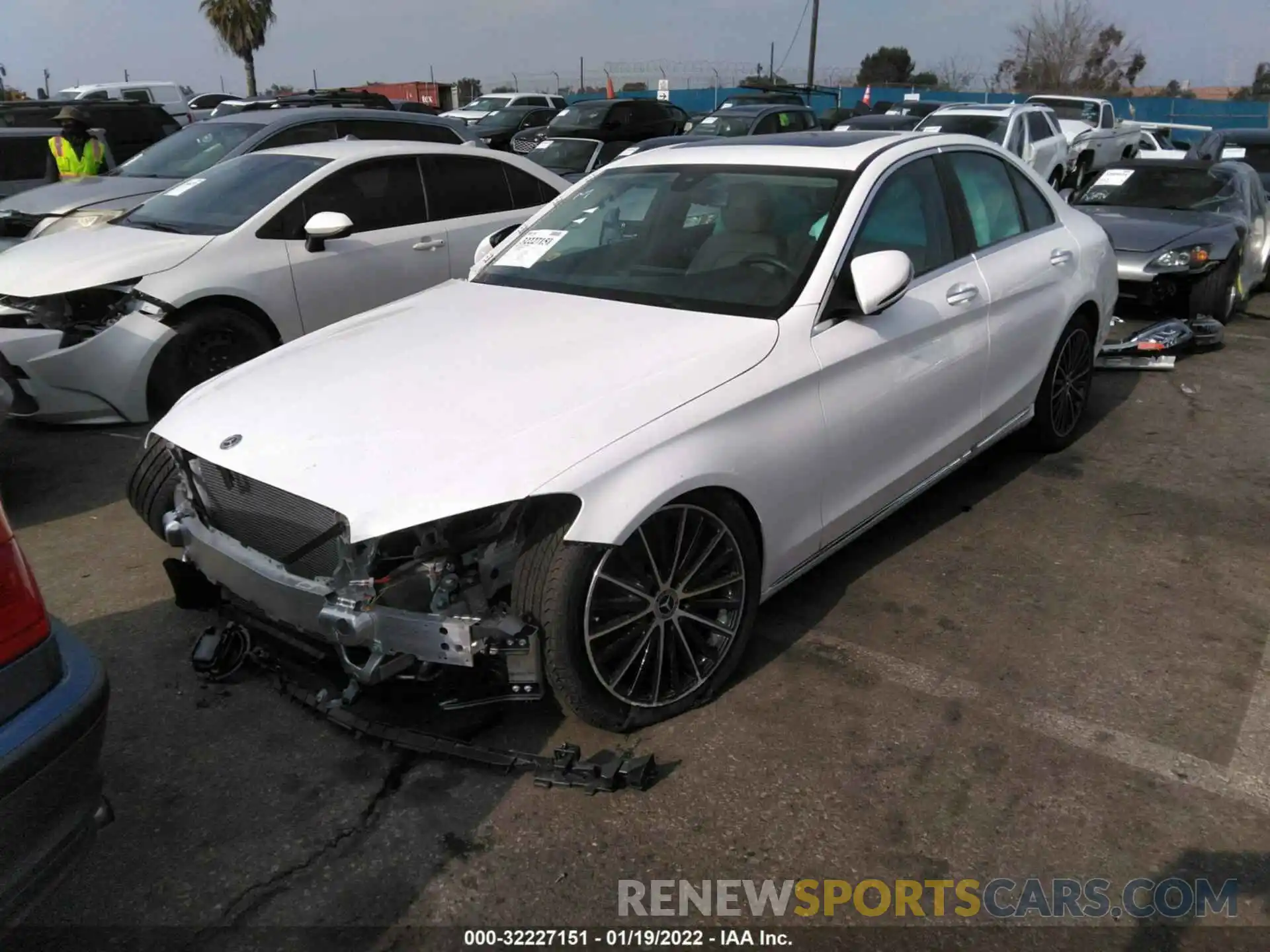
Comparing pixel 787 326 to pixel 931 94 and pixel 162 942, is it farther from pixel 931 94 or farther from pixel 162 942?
pixel 931 94

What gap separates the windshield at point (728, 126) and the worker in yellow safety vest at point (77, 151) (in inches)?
380

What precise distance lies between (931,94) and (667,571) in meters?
42.5

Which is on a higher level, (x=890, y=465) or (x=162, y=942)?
(x=890, y=465)

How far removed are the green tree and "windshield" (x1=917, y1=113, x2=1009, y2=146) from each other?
174ft

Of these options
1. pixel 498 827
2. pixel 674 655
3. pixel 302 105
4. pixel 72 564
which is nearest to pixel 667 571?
pixel 674 655

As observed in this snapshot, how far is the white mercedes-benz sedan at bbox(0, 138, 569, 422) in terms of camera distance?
5492 millimetres

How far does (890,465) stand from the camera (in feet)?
12.3

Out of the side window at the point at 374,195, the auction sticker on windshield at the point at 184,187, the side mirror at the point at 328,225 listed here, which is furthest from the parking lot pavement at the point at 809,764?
the auction sticker on windshield at the point at 184,187

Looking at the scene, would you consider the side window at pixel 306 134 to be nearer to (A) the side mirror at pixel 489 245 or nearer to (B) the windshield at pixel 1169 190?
(A) the side mirror at pixel 489 245

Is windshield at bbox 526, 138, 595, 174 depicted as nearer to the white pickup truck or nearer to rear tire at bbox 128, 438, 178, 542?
the white pickup truck

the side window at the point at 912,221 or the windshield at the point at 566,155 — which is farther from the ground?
the side window at the point at 912,221

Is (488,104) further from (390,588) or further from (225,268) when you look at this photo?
(390,588)

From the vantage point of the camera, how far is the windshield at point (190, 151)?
827cm

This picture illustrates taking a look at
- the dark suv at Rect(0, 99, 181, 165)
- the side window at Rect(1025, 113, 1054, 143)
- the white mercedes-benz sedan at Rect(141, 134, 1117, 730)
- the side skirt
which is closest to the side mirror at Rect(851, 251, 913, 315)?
the white mercedes-benz sedan at Rect(141, 134, 1117, 730)
